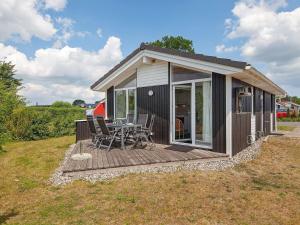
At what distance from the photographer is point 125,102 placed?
9.80m

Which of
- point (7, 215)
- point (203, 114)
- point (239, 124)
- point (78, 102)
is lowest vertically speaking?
point (7, 215)

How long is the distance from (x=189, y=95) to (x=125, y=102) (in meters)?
3.24

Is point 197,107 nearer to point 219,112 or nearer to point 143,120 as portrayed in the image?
point 219,112

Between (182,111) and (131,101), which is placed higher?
(131,101)

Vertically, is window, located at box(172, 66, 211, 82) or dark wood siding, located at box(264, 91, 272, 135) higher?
window, located at box(172, 66, 211, 82)

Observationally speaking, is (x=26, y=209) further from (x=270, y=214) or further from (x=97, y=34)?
(x=97, y=34)

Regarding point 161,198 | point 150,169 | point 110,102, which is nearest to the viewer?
point 161,198

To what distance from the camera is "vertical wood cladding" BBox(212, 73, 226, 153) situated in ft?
20.3

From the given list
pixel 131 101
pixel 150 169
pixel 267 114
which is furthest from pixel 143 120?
pixel 267 114

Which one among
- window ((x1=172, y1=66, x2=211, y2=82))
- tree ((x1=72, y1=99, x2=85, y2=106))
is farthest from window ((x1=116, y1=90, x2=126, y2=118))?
tree ((x1=72, y1=99, x2=85, y2=106))

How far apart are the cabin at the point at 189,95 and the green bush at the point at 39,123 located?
3593 millimetres

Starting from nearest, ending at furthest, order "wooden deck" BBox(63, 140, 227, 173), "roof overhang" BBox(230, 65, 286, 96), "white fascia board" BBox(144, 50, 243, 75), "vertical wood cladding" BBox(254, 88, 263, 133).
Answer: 1. "wooden deck" BBox(63, 140, 227, 173)
2. "white fascia board" BBox(144, 50, 243, 75)
3. "roof overhang" BBox(230, 65, 286, 96)
4. "vertical wood cladding" BBox(254, 88, 263, 133)

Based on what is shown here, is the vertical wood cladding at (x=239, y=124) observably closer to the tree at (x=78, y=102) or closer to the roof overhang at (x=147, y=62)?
the roof overhang at (x=147, y=62)

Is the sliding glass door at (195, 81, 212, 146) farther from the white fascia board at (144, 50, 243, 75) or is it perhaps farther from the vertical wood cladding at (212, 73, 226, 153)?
the white fascia board at (144, 50, 243, 75)
